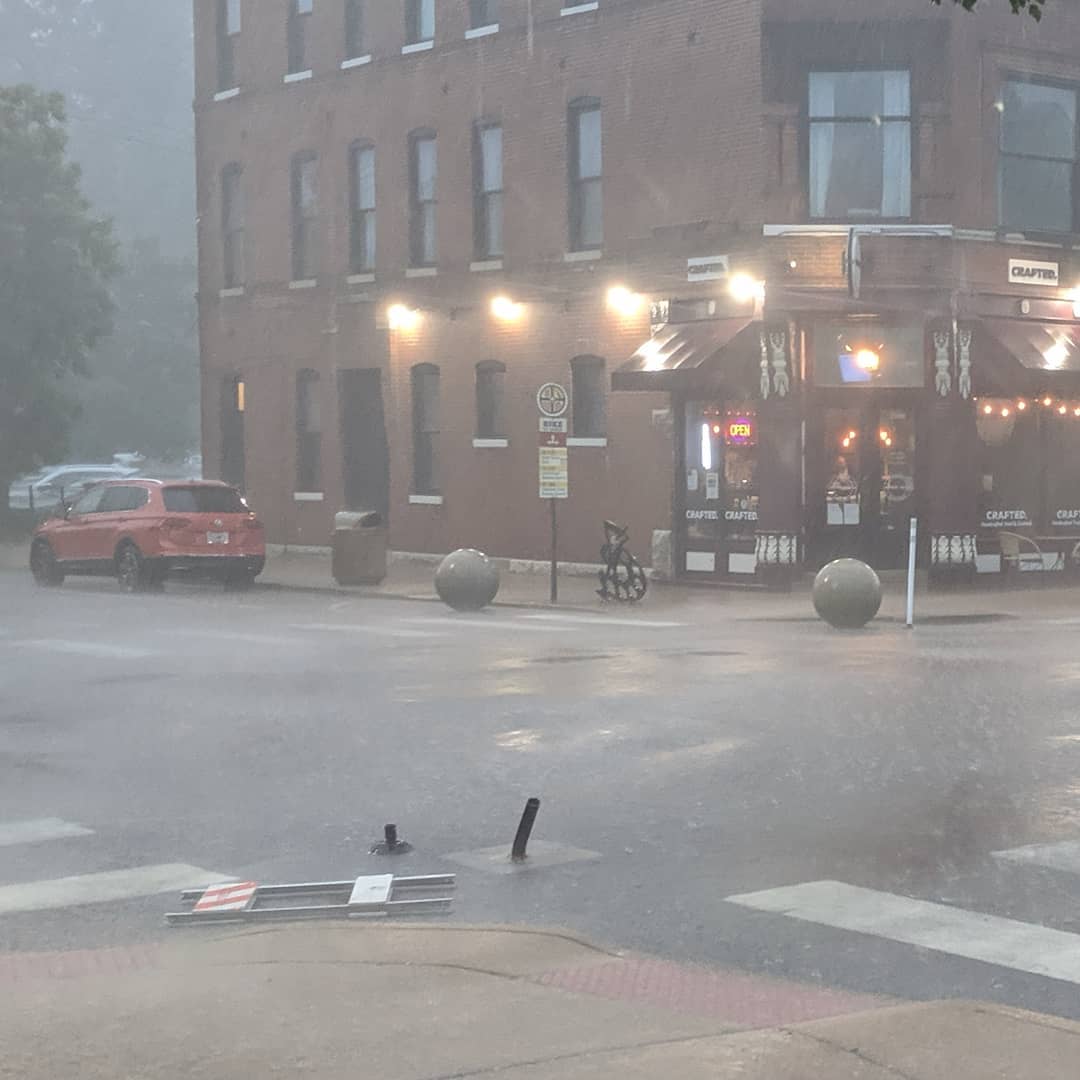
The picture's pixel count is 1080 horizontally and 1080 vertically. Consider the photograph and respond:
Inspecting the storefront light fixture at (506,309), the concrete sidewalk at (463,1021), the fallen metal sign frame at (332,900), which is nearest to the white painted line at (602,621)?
the storefront light fixture at (506,309)

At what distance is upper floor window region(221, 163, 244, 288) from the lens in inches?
1467

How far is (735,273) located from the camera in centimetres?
2683

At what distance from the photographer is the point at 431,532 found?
3303cm

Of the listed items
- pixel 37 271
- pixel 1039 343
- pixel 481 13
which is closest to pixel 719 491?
pixel 1039 343

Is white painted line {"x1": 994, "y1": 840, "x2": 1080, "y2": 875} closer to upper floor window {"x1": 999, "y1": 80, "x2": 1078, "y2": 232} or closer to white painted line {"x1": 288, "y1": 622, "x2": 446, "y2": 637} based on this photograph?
white painted line {"x1": 288, "y1": 622, "x2": 446, "y2": 637}

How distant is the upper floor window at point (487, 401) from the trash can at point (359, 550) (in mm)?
3780

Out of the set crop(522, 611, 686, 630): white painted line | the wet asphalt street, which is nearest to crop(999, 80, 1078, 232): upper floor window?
crop(522, 611, 686, 630): white painted line

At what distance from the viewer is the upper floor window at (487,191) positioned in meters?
31.2

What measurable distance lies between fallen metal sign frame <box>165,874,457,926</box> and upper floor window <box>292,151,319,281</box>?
28.2m

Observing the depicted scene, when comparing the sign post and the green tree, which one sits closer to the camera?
the sign post

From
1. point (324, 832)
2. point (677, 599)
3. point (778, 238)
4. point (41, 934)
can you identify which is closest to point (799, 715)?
point (324, 832)

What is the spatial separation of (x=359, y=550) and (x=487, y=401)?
4.58 meters

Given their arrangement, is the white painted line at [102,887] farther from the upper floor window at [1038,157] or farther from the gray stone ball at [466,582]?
the upper floor window at [1038,157]

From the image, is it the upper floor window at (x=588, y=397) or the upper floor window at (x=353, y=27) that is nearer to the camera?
the upper floor window at (x=588, y=397)
